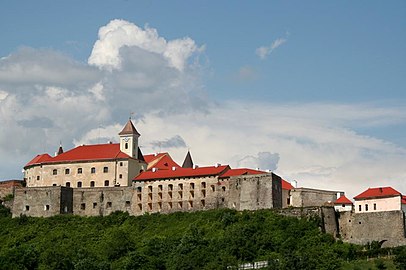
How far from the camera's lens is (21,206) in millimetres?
102938

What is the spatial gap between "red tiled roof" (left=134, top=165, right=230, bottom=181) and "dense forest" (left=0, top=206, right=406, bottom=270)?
4314 millimetres

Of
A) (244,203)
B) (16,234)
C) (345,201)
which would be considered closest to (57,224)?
(16,234)

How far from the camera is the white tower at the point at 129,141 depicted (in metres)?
105

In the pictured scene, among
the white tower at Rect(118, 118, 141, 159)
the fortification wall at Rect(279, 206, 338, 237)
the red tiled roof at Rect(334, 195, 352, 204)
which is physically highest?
the white tower at Rect(118, 118, 141, 159)

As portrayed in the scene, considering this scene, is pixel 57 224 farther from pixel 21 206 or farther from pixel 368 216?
pixel 368 216

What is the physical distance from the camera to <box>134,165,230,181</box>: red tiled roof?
97562mm

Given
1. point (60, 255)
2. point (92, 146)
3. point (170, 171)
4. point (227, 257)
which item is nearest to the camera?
point (227, 257)

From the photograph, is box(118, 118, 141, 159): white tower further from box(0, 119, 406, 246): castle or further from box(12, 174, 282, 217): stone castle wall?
box(12, 174, 282, 217): stone castle wall

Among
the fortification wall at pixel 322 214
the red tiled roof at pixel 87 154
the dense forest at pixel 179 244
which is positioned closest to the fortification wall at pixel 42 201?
the dense forest at pixel 179 244

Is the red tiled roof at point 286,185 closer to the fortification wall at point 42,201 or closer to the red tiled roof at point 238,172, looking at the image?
the red tiled roof at point 238,172

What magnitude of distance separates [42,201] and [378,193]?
36404 mm

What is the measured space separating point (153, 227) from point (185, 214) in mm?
3602

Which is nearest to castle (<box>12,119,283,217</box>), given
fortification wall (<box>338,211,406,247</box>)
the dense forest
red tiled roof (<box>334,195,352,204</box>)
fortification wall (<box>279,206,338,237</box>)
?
Result: the dense forest

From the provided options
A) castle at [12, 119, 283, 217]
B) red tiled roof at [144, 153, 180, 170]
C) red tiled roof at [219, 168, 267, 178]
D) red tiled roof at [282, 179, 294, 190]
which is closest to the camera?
castle at [12, 119, 283, 217]
